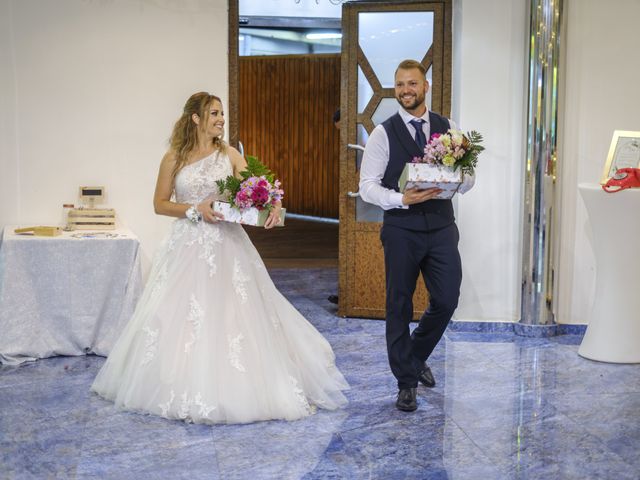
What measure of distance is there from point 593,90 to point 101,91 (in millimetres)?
3469

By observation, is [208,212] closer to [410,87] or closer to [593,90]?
[410,87]

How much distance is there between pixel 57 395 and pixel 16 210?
1793 mm

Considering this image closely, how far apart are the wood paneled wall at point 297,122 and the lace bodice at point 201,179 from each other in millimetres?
10450

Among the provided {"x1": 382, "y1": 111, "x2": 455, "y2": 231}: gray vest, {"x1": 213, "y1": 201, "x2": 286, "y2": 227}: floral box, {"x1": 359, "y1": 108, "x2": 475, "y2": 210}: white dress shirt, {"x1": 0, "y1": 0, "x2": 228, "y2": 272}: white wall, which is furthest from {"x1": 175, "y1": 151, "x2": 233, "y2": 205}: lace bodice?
{"x1": 0, "y1": 0, "x2": 228, "y2": 272}: white wall

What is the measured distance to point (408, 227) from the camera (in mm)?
4617

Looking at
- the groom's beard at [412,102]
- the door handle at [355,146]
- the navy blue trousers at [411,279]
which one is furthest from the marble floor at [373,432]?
the door handle at [355,146]

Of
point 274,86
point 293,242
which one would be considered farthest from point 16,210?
point 274,86

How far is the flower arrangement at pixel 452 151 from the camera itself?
4359 millimetres

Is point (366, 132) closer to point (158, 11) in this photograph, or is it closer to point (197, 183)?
point (158, 11)

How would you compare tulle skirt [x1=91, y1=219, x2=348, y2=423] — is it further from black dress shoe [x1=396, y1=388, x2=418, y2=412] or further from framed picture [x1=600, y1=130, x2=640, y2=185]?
framed picture [x1=600, y1=130, x2=640, y2=185]

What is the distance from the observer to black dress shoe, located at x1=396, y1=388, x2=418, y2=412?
4766mm

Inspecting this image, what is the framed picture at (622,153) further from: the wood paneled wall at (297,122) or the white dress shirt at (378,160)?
the wood paneled wall at (297,122)

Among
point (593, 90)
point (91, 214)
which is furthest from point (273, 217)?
point (593, 90)

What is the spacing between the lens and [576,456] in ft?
13.6
